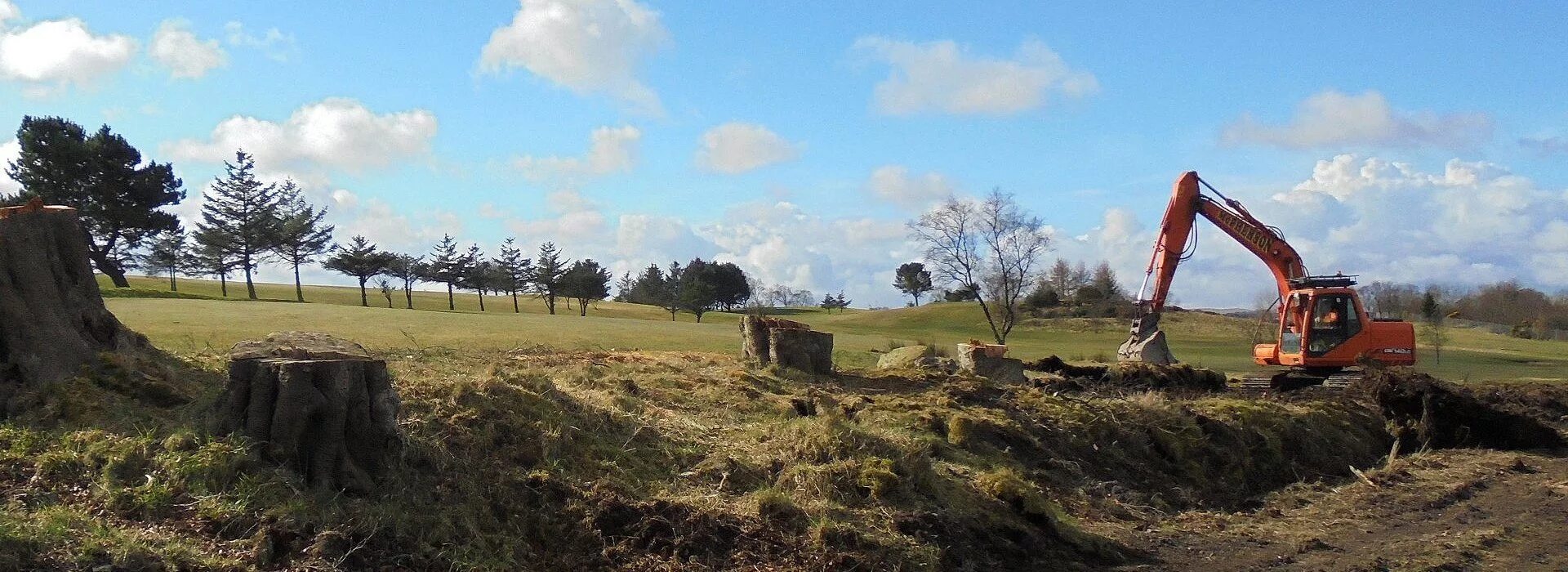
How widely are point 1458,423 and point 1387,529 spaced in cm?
667

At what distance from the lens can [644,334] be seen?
1246 inches

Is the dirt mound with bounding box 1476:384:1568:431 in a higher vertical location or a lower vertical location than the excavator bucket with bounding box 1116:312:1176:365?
lower

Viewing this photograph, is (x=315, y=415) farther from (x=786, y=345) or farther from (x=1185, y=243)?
(x=1185, y=243)

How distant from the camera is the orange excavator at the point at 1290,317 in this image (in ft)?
64.7

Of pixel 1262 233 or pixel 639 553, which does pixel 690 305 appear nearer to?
pixel 1262 233

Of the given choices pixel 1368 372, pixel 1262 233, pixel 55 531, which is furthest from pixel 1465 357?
pixel 55 531

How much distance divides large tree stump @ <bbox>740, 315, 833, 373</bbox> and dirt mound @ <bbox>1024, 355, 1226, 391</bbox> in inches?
175

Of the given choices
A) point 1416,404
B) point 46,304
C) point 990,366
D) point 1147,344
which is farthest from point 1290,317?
point 46,304

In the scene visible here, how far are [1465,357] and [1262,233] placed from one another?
22.7 m

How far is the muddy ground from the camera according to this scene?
319 inches

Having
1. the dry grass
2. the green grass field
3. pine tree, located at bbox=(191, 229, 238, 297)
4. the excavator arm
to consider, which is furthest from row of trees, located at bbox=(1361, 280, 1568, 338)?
pine tree, located at bbox=(191, 229, 238, 297)

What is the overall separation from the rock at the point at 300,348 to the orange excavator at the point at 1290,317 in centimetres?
1677

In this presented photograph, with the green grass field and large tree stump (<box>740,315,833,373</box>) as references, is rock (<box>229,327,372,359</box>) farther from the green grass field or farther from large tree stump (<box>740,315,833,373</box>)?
large tree stump (<box>740,315,833,373</box>)

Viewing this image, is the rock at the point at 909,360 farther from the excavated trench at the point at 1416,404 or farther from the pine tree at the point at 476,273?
the pine tree at the point at 476,273
